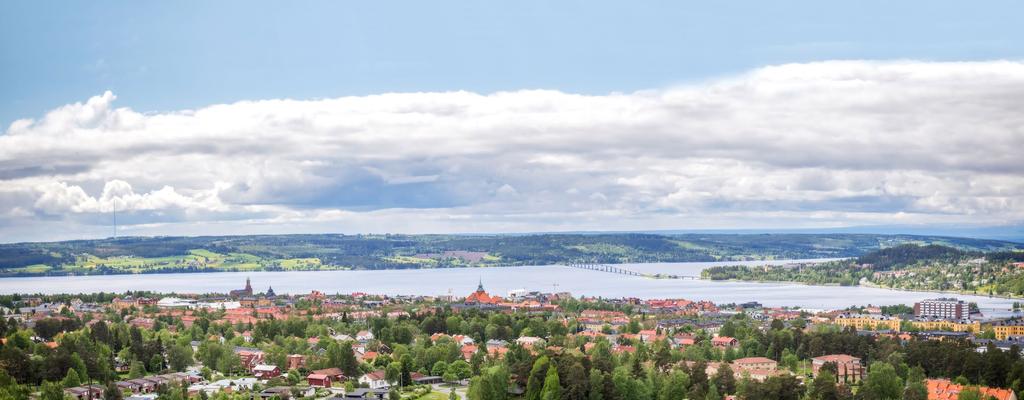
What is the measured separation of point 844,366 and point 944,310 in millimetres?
29106

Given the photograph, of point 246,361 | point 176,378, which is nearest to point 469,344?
point 246,361

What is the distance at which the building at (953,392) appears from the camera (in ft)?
96.6

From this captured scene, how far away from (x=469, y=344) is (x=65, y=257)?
387ft

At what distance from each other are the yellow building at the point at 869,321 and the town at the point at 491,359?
196mm

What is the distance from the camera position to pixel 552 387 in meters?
29.2

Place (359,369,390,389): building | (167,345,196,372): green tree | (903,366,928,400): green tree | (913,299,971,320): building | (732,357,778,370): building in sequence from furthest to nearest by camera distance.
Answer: (913,299,971,320): building < (167,345,196,372): green tree < (732,357,778,370): building < (359,369,390,389): building < (903,366,928,400): green tree

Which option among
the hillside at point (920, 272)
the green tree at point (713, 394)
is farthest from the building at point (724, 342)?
the hillside at point (920, 272)

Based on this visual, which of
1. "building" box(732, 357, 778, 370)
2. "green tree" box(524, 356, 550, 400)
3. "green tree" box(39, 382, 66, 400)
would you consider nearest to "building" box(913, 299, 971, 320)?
"building" box(732, 357, 778, 370)

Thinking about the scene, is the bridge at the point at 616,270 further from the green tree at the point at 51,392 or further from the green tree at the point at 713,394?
the green tree at the point at 51,392

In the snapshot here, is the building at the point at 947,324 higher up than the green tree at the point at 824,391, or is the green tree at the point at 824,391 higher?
the green tree at the point at 824,391

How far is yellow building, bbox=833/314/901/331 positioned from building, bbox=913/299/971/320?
13.4ft

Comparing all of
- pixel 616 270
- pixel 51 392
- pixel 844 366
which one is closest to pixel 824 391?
pixel 844 366

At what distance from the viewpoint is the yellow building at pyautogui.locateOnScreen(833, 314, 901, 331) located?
54625 mm

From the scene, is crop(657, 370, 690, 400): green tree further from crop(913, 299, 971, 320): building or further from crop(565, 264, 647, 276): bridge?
crop(565, 264, 647, 276): bridge
